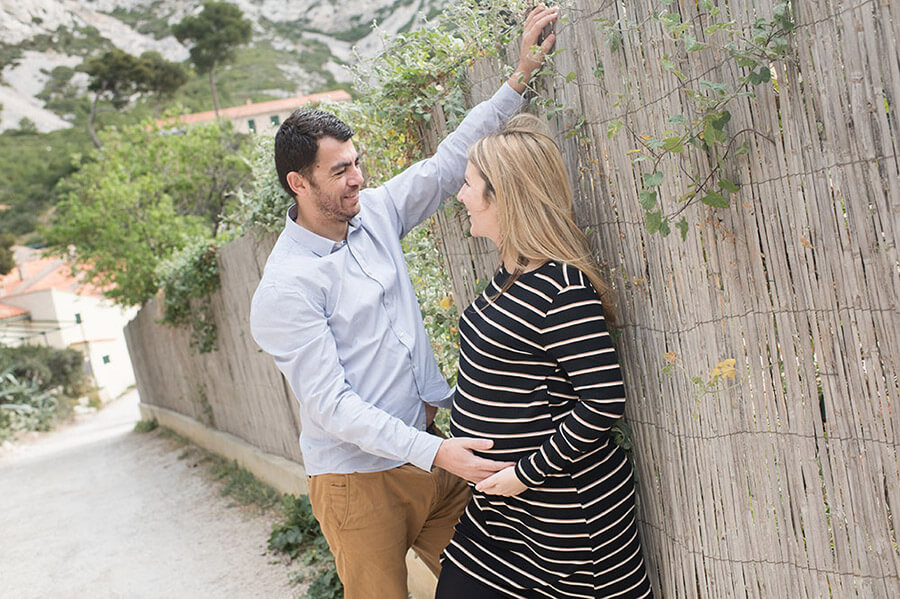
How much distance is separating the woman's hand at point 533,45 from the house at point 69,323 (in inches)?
1078

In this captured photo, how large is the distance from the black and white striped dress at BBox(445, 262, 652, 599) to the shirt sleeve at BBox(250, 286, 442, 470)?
225 mm

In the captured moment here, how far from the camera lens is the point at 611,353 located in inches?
79.3

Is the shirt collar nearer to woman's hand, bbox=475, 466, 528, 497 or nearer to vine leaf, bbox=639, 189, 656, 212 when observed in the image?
woman's hand, bbox=475, 466, 528, 497

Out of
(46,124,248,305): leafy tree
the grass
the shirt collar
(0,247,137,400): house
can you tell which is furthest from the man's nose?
(0,247,137,400): house

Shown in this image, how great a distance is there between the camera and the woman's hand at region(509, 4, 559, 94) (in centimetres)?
230

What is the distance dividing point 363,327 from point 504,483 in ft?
2.46

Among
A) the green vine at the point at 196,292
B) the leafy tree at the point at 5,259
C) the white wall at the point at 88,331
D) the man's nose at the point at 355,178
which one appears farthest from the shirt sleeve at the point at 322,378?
the leafy tree at the point at 5,259

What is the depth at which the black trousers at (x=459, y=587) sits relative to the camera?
2.34m

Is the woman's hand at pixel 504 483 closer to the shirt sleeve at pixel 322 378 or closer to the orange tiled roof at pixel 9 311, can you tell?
the shirt sleeve at pixel 322 378

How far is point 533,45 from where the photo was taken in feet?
7.67

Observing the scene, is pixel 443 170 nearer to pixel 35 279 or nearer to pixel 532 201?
pixel 532 201

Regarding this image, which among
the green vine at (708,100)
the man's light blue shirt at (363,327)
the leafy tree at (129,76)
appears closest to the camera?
the green vine at (708,100)

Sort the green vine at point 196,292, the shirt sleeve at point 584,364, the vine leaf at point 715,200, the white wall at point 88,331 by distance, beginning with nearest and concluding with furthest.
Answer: the vine leaf at point 715,200, the shirt sleeve at point 584,364, the green vine at point 196,292, the white wall at point 88,331

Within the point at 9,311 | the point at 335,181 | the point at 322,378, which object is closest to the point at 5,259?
the point at 9,311
